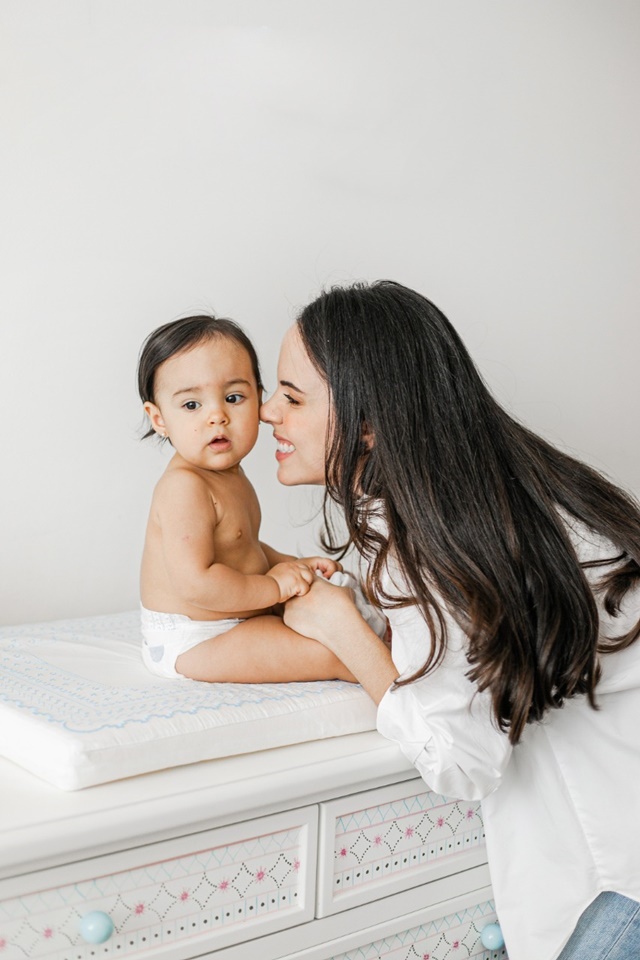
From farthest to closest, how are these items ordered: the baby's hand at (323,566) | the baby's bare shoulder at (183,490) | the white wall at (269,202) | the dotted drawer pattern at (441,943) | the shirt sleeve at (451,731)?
the white wall at (269,202)
the baby's hand at (323,566)
the baby's bare shoulder at (183,490)
the dotted drawer pattern at (441,943)
the shirt sleeve at (451,731)

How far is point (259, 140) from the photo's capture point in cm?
181

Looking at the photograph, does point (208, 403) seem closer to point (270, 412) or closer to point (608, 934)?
point (270, 412)


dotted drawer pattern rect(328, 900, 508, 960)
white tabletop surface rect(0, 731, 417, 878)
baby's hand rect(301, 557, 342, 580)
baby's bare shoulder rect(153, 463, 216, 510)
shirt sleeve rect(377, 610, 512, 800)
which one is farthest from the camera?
baby's hand rect(301, 557, 342, 580)

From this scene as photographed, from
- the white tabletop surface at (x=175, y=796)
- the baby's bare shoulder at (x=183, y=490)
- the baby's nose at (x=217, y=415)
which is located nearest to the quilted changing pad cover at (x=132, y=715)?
the white tabletop surface at (x=175, y=796)

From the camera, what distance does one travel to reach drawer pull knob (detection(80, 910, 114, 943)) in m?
0.91

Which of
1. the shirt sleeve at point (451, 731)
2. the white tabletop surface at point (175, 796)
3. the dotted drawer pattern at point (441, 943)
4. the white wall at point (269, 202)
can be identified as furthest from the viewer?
the white wall at point (269, 202)

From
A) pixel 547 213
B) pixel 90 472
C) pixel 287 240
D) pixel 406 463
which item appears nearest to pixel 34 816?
pixel 406 463

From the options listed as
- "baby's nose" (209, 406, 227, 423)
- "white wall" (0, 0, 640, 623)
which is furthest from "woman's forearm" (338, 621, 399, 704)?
"white wall" (0, 0, 640, 623)

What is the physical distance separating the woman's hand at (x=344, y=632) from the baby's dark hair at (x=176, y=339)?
35 centimetres

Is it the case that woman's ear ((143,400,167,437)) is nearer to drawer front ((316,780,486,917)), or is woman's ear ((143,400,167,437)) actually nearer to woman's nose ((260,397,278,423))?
woman's nose ((260,397,278,423))

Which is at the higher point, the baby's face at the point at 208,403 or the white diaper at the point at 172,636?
the baby's face at the point at 208,403

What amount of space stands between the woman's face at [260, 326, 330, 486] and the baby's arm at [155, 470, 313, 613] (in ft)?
0.41

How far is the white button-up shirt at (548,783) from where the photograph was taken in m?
1.10

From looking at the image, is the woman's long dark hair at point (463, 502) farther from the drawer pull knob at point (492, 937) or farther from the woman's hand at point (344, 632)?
the drawer pull knob at point (492, 937)
